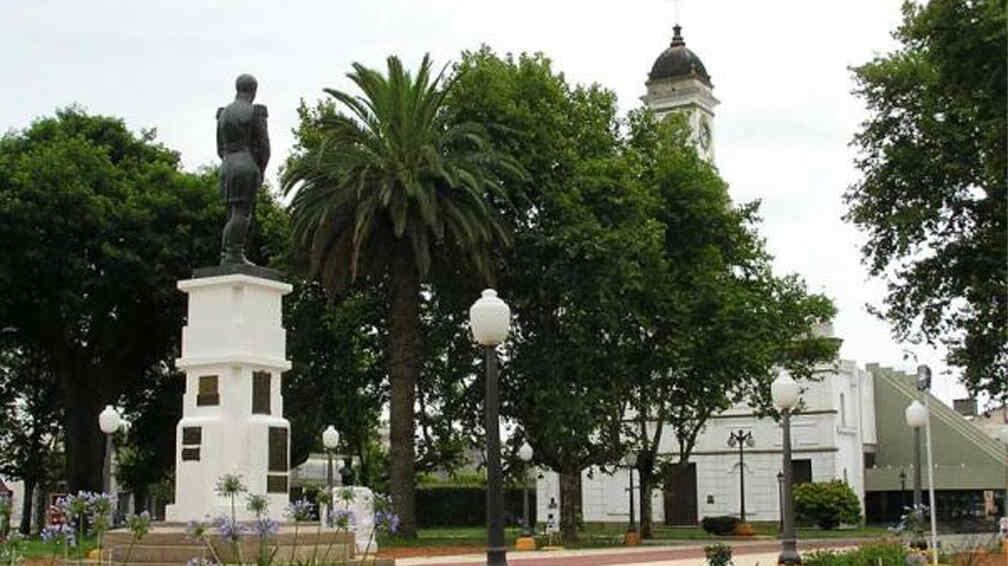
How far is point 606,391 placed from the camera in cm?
3834

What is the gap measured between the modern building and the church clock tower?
1.62m

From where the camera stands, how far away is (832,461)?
201ft

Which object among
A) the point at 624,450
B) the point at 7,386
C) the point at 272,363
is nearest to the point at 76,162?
the point at 7,386

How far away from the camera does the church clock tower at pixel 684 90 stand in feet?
233

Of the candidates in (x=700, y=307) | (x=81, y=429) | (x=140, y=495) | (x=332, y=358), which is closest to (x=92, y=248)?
(x=81, y=429)

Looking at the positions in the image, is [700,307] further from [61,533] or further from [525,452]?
[61,533]

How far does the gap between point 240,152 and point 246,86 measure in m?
1.12

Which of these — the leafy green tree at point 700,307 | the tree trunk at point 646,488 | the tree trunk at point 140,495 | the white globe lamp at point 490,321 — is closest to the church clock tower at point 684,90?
the leafy green tree at point 700,307

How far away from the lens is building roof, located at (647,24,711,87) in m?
71.8

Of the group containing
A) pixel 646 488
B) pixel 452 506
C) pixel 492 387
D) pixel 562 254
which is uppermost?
pixel 562 254

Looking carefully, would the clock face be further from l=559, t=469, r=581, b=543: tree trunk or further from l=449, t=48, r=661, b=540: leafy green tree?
l=559, t=469, r=581, b=543: tree trunk

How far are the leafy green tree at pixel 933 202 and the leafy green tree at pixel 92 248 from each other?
21390 millimetres

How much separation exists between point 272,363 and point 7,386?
34.3 meters

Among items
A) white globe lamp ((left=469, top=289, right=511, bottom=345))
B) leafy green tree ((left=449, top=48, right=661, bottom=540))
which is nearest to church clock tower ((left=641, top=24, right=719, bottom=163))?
leafy green tree ((left=449, top=48, right=661, bottom=540))
